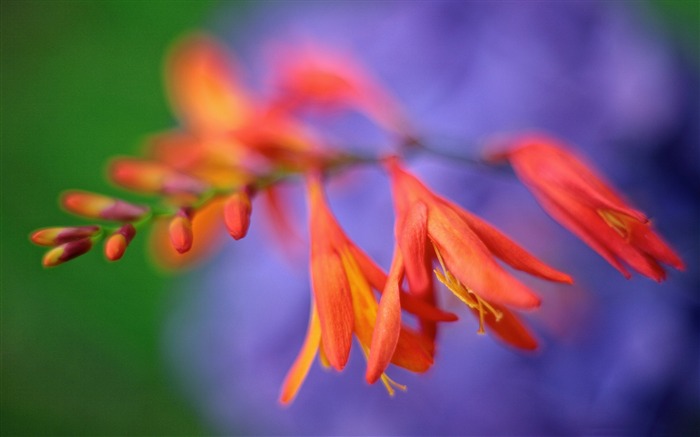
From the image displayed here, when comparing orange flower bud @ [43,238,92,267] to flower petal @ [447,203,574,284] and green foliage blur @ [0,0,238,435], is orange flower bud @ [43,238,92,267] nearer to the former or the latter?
flower petal @ [447,203,574,284]

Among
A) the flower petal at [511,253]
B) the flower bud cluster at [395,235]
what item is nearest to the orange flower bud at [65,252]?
the flower bud cluster at [395,235]

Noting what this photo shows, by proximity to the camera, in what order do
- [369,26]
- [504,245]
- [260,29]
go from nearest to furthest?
[504,245] → [369,26] → [260,29]

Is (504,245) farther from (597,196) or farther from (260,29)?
(260,29)

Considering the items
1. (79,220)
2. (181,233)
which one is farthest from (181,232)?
(79,220)

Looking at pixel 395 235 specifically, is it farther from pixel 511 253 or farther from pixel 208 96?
pixel 208 96

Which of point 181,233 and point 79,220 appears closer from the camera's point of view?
point 181,233

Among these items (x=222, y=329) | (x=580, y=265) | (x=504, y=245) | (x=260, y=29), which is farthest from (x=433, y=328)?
(x=260, y=29)
